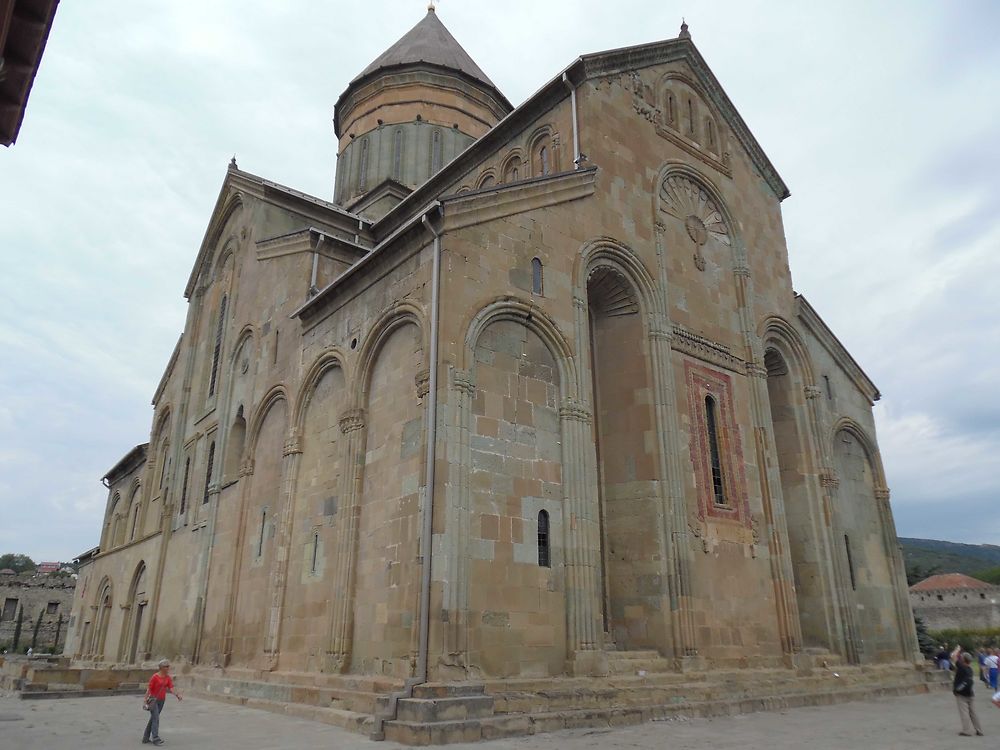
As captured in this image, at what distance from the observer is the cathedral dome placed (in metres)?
25.4

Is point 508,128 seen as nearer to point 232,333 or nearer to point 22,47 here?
point 232,333

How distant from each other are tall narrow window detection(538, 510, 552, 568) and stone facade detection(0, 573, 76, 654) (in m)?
51.5

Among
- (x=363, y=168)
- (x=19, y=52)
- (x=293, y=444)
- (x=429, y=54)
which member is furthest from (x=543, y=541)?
(x=429, y=54)

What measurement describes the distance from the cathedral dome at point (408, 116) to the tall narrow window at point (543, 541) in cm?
1649

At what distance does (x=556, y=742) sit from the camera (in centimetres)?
813

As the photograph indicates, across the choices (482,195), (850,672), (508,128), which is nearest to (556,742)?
(482,195)

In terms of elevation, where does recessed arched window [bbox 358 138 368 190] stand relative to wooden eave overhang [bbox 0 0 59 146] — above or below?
above

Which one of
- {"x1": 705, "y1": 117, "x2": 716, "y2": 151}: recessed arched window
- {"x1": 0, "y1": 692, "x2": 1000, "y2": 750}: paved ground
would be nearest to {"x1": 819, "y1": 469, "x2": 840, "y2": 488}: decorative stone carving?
{"x1": 0, "y1": 692, "x2": 1000, "y2": 750}: paved ground

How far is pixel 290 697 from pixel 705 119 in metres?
15.3

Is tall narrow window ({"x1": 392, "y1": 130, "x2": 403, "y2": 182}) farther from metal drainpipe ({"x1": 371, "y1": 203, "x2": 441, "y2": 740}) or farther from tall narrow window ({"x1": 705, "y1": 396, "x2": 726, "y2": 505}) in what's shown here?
tall narrow window ({"x1": 705, "y1": 396, "x2": 726, "y2": 505})

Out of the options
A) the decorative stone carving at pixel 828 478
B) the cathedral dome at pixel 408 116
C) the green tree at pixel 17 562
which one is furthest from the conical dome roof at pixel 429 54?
the green tree at pixel 17 562

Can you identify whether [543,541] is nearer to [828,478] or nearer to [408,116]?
[828,478]

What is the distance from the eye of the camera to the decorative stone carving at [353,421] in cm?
1232

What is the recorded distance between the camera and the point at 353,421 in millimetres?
12398
